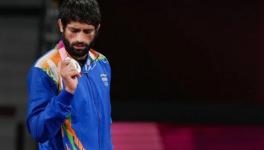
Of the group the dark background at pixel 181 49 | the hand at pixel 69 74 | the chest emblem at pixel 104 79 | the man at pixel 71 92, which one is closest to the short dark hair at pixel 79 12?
the man at pixel 71 92

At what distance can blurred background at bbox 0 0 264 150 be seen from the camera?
23.0ft

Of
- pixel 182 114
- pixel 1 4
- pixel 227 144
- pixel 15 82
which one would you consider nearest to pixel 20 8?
pixel 1 4

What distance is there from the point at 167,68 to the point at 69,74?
441 centimetres

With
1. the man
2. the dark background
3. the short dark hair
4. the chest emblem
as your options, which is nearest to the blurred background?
the dark background

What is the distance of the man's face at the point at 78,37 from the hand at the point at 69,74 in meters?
0.14

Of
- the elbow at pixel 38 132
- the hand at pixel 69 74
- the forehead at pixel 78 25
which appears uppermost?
the forehead at pixel 78 25

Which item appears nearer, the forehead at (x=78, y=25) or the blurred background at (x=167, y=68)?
the forehead at (x=78, y=25)

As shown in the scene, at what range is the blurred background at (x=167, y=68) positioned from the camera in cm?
700

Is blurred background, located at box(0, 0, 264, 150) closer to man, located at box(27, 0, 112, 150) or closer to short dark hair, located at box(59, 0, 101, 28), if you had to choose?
man, located at box(27, 0, 112, 150)

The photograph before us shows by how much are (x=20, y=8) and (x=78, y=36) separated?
3.85 meters

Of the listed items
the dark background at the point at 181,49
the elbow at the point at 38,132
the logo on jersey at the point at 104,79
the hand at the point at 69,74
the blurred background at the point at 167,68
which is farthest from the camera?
the dark background at the point at 181,49

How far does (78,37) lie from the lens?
3234mm

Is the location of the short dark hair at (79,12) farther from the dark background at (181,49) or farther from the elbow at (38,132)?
the dark background at (181,49)

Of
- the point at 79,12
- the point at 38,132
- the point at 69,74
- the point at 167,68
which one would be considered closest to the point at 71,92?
the point at 69,74
